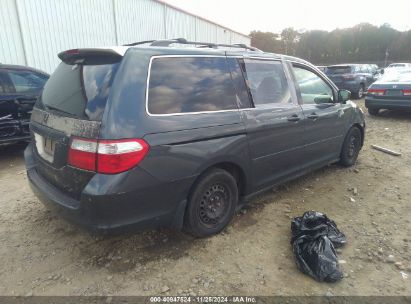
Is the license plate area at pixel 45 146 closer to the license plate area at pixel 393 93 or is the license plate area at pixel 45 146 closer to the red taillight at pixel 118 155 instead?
the red taillight at pixel 118 155

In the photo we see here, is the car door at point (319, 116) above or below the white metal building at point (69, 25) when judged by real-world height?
below

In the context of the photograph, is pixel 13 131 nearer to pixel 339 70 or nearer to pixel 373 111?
pixel 373 111

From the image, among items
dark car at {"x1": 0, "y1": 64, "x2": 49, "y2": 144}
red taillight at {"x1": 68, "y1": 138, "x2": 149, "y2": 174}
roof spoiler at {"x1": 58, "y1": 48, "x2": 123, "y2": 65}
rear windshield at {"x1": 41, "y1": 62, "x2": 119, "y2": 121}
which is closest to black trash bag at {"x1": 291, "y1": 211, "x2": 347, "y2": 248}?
red taillight at {"x1": 68, "y1": 138, "x2": 149, "y2": 174}

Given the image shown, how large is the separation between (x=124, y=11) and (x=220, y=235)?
10227mm

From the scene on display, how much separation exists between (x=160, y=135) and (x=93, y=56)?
2.90ft

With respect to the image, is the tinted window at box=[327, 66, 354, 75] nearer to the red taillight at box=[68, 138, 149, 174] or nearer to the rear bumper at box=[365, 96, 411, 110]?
the rear bumper at box=[365, 96, 411, 110]

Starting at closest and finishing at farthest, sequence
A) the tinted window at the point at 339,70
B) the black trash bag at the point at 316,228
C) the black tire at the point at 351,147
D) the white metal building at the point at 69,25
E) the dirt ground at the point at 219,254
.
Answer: the dirt ground at the point at 219,254 → the black trash bag at the point at 316,228 → the black tire at the point at 351,147 → the white metal building at the point at 69,25 → the tinted window at the point at 339,70

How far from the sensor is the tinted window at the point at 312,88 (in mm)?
3947

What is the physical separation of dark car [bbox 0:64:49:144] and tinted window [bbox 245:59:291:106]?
3904mm

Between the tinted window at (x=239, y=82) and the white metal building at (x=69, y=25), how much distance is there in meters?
Answer: 6.99

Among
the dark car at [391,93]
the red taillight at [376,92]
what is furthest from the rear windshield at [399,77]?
the red taillight at [376,92]

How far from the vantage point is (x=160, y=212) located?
2.56 meters

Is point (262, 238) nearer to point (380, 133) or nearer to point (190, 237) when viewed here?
point (190, 237)

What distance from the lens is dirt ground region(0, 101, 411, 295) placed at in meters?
2.47
